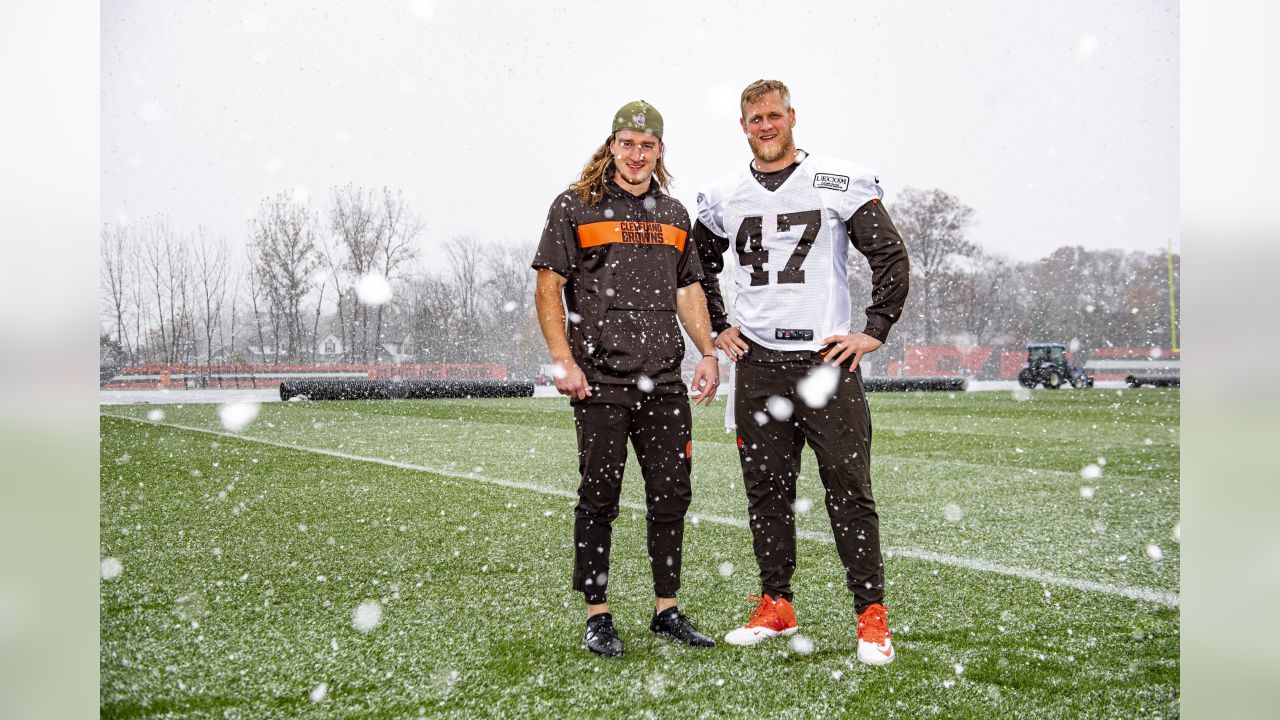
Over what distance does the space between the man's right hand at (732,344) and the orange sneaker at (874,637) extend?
2.62 ft

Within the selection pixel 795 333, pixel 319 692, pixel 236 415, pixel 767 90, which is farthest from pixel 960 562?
pixel 236 415

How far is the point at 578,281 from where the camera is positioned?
241cm

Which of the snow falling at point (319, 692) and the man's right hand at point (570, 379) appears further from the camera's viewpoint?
the man's right hand at point (570, 379)

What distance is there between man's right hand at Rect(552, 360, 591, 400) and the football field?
0.71 metres

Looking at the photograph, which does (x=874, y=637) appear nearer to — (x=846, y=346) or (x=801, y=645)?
(x=801, y=645)

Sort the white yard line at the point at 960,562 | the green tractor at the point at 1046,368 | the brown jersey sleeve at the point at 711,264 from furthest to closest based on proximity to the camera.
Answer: the green tractor at the point at 1046,368 → the white yard line at the point at 960,562 → the brown jersey sleeve at the point at 711,264

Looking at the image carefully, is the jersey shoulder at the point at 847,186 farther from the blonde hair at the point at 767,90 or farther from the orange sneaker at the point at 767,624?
the orange sneaker at the point at 767,624

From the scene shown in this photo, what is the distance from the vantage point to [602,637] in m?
2.29

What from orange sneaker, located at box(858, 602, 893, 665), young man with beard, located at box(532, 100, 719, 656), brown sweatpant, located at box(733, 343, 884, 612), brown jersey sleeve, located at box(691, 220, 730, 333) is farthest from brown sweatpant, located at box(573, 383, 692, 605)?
orange sneaker, located at box(858, 602, 893, 665)

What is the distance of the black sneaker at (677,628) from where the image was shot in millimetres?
2338

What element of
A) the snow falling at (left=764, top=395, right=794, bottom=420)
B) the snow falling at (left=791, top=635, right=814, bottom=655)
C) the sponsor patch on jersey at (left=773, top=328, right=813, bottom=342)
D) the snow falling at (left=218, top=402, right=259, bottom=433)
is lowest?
the snow falling at (left=218, top=402, right=259, bottom=433)

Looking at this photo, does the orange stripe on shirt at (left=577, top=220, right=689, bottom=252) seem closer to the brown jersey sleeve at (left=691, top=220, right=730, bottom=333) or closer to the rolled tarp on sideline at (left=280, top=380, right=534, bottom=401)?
the brown jersey sleeve at (left=691, top=220, right=730, bottom=333)

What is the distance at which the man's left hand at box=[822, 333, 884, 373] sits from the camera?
7.72 feet

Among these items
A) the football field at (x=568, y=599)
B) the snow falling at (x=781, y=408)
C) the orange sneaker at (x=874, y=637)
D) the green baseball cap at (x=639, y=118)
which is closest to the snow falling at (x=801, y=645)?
the football field at (x=568, y=599)
